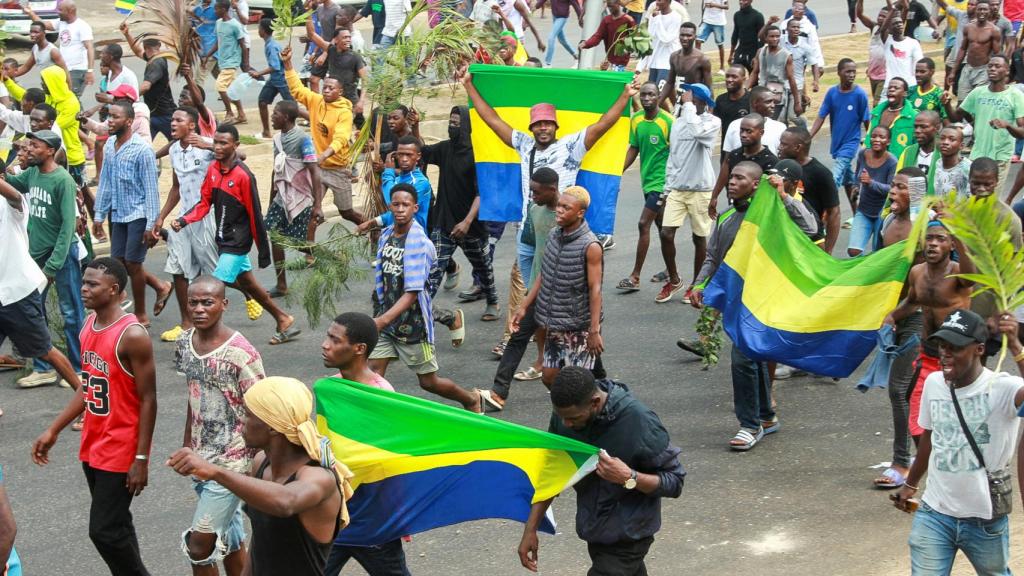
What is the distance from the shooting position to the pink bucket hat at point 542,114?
33.0 feet

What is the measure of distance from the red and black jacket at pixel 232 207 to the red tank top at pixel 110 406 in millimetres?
4015

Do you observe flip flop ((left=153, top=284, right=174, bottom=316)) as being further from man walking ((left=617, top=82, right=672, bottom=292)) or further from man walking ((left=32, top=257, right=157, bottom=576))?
man walking ((left=32, top=257, right=157, bottom=576))

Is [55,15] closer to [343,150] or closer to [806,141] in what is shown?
[343,150]

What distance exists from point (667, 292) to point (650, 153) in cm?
126

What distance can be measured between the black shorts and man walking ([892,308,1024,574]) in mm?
6081

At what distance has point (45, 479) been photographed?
8.46 m

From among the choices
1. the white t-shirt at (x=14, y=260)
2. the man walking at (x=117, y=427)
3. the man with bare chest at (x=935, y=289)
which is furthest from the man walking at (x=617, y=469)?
the white t-shirt at (x=14, y=260)

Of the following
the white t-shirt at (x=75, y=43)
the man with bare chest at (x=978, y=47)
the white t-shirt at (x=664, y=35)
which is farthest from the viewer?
the white t-shirt at (x=664, y=35)

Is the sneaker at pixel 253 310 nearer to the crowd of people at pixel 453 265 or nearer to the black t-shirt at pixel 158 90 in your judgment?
the crowd of people at pixel 453 265

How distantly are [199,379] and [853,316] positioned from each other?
4191 millimetres

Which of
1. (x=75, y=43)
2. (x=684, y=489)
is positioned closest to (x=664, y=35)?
(x=75, y=43)

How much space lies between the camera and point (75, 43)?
17.1m

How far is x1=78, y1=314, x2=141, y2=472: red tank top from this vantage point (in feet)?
21.0

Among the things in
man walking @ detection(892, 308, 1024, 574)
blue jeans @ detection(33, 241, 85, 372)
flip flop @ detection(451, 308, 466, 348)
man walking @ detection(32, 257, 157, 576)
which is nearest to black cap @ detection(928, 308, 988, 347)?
man walking @ detection(892, 308, 1024, 574)
